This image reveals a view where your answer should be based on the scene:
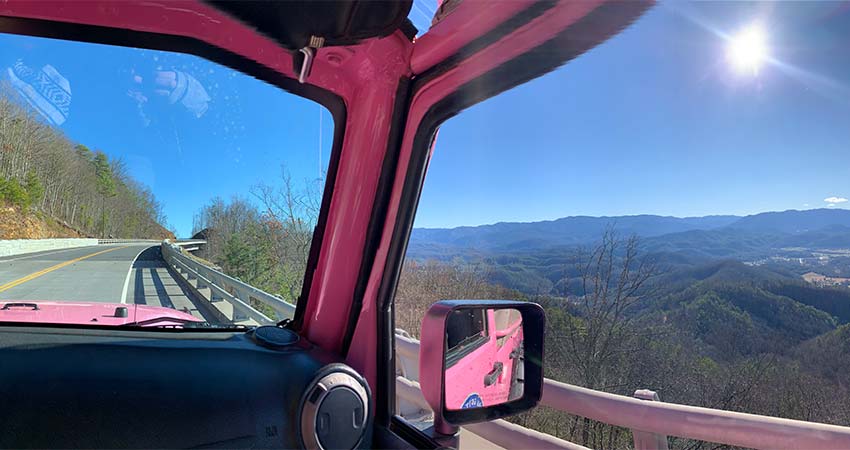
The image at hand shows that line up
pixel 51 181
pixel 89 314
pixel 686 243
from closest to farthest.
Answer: pixel 51 181 < pixel 89 314 < pixel 686 243

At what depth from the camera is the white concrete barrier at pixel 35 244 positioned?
164cm

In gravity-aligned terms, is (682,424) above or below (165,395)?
below

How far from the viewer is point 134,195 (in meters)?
1.75

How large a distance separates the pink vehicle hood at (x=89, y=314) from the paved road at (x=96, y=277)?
33mm

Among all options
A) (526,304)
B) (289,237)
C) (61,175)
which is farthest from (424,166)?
(61,175)

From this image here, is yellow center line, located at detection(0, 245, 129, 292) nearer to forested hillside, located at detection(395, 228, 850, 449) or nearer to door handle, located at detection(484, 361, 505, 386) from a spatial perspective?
door handle, located at detection(484, 361, 505, 386)

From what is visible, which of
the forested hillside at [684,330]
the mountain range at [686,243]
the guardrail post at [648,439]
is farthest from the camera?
the forested hillside at [684,330]

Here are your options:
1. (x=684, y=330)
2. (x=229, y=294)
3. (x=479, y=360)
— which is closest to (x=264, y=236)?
(x=229, y=294)

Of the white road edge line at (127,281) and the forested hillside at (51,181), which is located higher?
the forested hillside at (51,181)

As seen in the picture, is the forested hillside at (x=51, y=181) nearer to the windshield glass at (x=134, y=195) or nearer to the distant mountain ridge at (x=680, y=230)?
the windshield glass at (x=134, y=195)

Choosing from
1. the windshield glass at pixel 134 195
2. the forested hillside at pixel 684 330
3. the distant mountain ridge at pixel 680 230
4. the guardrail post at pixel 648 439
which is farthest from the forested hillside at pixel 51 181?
the forested hillside at pixel 684 330

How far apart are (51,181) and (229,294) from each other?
30.3 inches

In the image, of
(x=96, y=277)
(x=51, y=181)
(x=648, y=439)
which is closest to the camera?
(x=51, y=181)

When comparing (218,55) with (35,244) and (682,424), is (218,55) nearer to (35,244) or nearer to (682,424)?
(35,244)
